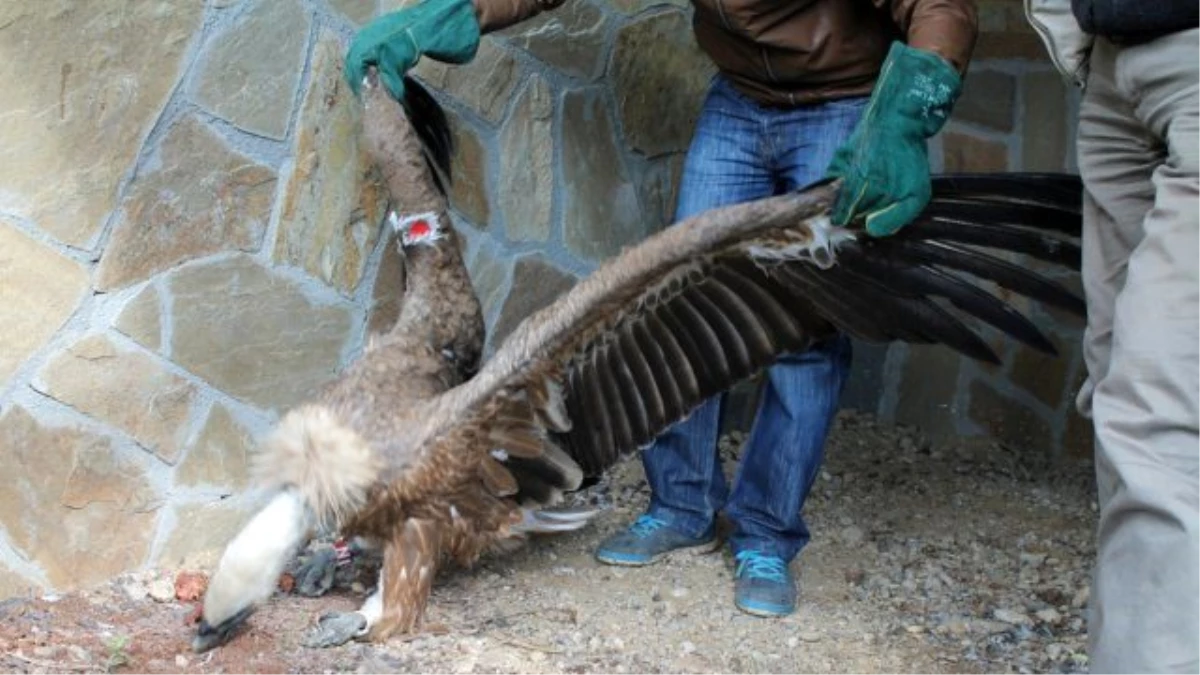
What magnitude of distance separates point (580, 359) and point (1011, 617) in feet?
4.20

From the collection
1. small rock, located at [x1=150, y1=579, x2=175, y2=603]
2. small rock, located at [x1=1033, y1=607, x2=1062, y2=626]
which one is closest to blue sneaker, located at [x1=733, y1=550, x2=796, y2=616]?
small rock, located at [x1=1033, y1=607, x2=1062, y2=626]

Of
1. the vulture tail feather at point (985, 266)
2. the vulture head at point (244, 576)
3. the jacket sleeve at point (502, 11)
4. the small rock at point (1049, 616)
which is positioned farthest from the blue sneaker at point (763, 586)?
the jacket sleeve at point (502, 11)

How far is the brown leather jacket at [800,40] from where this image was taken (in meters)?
3.71

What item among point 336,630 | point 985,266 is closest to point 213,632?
point 336,630

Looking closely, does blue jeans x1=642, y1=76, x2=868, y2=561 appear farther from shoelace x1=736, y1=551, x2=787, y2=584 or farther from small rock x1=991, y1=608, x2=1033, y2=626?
small rock x1=991, y1=608, x2=1033, y2=626

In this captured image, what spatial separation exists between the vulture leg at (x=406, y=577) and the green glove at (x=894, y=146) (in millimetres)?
1249

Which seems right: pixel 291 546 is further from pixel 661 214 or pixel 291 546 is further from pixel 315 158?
pixel 661 214

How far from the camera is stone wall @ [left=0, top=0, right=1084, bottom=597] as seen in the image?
11.7 ft

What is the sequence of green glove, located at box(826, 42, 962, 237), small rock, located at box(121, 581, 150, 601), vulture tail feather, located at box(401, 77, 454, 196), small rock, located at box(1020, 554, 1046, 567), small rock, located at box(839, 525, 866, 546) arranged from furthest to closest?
small rock, located at box(839, 525, 866, 546), small rock, located at box(1020, 554, 1046, 567), vulture tail feather, located at box(401, 77, 454, 196), small rock, located at box(121, 581, 150, 601), green glove, located at box(826, 42, 962, 237)

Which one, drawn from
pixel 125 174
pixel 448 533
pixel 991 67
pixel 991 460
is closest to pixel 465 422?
pixel 448 533

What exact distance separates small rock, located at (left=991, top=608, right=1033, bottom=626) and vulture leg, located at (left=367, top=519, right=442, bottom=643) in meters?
1.43

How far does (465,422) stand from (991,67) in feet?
8.37

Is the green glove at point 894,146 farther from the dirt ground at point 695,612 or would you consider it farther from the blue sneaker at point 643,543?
the blue sneaker at point 643,543

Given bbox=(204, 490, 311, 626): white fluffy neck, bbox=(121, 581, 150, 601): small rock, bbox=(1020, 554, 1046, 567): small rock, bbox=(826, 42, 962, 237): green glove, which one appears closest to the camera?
bbox=(826, 42, 962, 237): green glove
